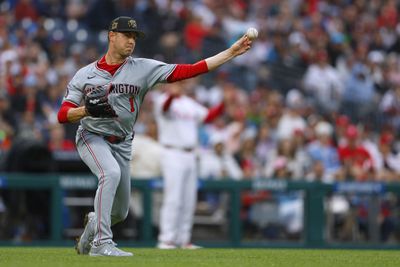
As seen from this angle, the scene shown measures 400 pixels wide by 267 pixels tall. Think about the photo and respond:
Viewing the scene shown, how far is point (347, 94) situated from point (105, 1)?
496 cm

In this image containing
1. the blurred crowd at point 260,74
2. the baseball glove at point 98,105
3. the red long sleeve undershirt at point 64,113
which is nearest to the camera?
the baseball glove at point 98,105

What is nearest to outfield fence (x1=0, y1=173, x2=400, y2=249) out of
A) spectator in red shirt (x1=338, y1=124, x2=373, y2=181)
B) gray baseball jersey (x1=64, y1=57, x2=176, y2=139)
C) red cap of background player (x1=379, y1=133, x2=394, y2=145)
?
spectator in red shirt (x1=338, y1=124, x2=373, y2=181)

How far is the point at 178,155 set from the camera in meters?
12.9

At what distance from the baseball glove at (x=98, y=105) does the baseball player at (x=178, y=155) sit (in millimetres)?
4534

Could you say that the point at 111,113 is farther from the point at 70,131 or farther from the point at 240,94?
Answer: the point at 240,94

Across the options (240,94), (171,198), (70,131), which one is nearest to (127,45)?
(171,198)

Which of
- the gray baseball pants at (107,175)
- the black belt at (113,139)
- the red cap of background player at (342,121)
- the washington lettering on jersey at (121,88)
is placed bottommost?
the gray baseball pants at (107,175)

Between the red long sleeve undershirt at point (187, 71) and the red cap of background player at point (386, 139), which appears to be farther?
the red cap of background player at point (386, 139)

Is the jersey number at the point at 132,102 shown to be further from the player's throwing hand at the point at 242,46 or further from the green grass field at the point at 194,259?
the green grass field at the point at 194,259

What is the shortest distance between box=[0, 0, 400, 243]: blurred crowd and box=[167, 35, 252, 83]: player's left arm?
182 inches

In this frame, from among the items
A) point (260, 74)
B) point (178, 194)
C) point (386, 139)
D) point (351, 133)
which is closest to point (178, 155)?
point (178, 194)

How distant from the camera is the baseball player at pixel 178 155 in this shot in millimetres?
12766

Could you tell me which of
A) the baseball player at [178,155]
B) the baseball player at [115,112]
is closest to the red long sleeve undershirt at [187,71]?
the baseball player at [115,112]

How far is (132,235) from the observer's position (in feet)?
45.7
